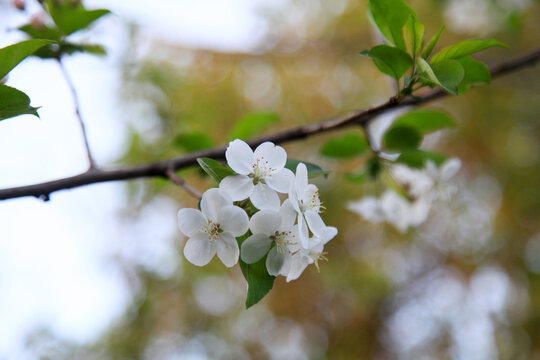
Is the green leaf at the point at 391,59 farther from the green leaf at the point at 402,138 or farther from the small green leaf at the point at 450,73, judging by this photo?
the green leaf at the point at 402,138

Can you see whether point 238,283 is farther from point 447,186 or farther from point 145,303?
point 447,186

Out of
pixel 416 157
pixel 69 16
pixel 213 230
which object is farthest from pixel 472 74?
pixel 69 16

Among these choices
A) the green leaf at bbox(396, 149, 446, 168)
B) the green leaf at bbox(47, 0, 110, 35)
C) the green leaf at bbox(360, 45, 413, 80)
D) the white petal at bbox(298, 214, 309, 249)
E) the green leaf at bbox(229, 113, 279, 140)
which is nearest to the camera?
the white petal at bbox(298, 214, 309, 249)

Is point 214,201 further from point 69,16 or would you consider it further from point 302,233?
point 69,16

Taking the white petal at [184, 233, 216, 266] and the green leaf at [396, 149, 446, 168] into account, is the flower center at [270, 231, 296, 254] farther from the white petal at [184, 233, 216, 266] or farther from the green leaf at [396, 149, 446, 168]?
the green leaf at [396, 149, 446, 168]

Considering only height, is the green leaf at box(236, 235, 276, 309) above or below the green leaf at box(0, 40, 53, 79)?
below

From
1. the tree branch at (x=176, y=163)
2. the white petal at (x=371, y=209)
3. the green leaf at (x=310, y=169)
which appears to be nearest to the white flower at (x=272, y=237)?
the green leaf at (x=310, y=169)

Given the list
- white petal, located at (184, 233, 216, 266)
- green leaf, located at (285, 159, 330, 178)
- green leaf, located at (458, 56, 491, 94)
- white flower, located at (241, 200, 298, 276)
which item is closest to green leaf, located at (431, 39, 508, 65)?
green leaf, located at (458, 56, 491, 94)
